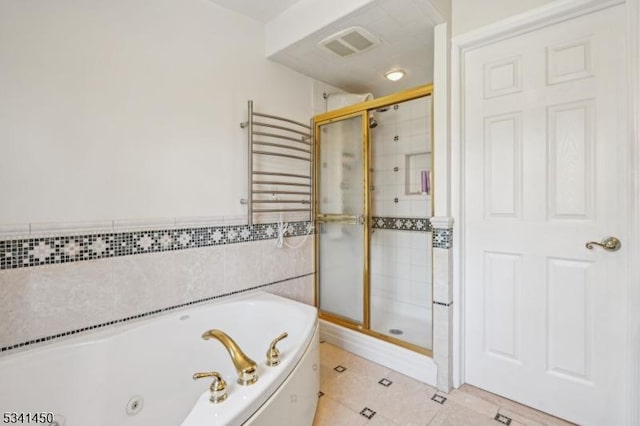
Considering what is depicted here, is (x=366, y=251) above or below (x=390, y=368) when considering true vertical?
above

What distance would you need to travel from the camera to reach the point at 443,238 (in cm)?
189

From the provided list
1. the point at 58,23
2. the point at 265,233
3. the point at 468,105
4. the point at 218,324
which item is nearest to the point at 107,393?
the point at 218,324

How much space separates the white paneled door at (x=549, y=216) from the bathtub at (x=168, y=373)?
3.69 ft

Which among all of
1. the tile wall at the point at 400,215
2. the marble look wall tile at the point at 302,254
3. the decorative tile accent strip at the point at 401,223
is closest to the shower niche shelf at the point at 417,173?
the tile wall at the point at 400,215

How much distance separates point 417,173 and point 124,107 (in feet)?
6.77

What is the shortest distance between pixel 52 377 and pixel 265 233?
1.36 metres

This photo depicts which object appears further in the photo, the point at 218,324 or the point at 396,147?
the point at 396,147

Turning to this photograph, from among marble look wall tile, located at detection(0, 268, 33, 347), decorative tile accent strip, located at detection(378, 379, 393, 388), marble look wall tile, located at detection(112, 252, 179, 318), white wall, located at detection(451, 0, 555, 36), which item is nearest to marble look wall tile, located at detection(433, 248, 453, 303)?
decorative tile accent strip, located at detection(378, 379, 393, 388)

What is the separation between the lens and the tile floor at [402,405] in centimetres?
163

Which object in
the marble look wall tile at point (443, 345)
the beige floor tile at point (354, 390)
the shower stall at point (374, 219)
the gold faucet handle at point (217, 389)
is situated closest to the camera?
the gold faucet handle at point (217, 389)

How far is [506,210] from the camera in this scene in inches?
70.3

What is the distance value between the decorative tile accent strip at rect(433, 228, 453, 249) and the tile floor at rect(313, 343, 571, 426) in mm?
875

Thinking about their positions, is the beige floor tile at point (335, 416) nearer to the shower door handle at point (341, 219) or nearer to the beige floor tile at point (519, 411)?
the beige floor tile at point (519, 411)

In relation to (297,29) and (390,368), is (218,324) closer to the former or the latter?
(390,368)
